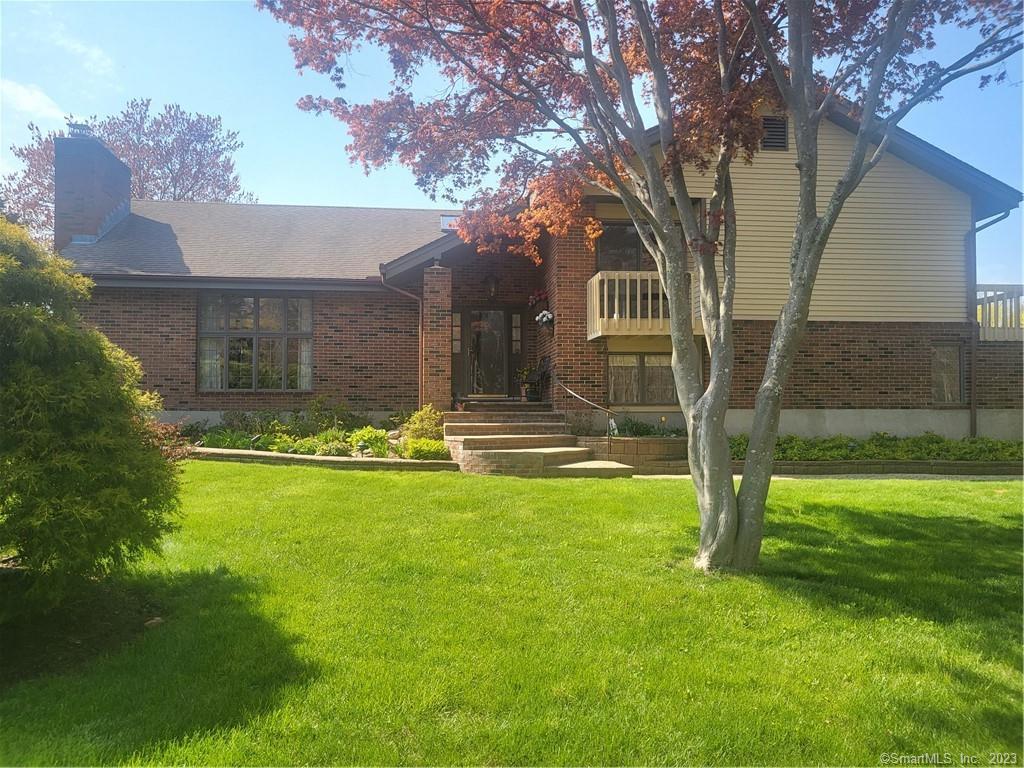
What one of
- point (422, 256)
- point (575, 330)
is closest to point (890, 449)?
point (575, 330)

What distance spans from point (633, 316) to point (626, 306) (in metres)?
0.33

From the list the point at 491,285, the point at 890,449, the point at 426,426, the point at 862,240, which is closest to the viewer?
the point at 426,426

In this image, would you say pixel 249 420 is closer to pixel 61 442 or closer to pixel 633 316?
pixel 633 316

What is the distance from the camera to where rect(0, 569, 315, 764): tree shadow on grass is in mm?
2670

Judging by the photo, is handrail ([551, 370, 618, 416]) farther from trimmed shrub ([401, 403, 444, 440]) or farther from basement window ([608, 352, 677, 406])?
trimmed shrub ([401, 403, 444, 440])

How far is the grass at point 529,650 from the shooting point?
271 centimetres

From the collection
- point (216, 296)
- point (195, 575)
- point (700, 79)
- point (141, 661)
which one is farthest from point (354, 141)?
point (216, 296)

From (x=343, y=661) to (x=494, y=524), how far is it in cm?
287

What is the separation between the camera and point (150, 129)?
84.9 ft

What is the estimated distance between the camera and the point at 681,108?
6523 millimetres

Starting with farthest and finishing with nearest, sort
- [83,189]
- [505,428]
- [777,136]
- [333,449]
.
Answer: [83,189]
[777,136]
[505,428]
[333,449]

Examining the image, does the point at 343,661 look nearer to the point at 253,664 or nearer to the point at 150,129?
the point at 253,664

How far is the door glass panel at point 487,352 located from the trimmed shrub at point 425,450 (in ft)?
15.0

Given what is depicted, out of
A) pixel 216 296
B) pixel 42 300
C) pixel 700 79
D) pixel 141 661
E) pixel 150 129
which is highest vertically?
pixel 150 129
